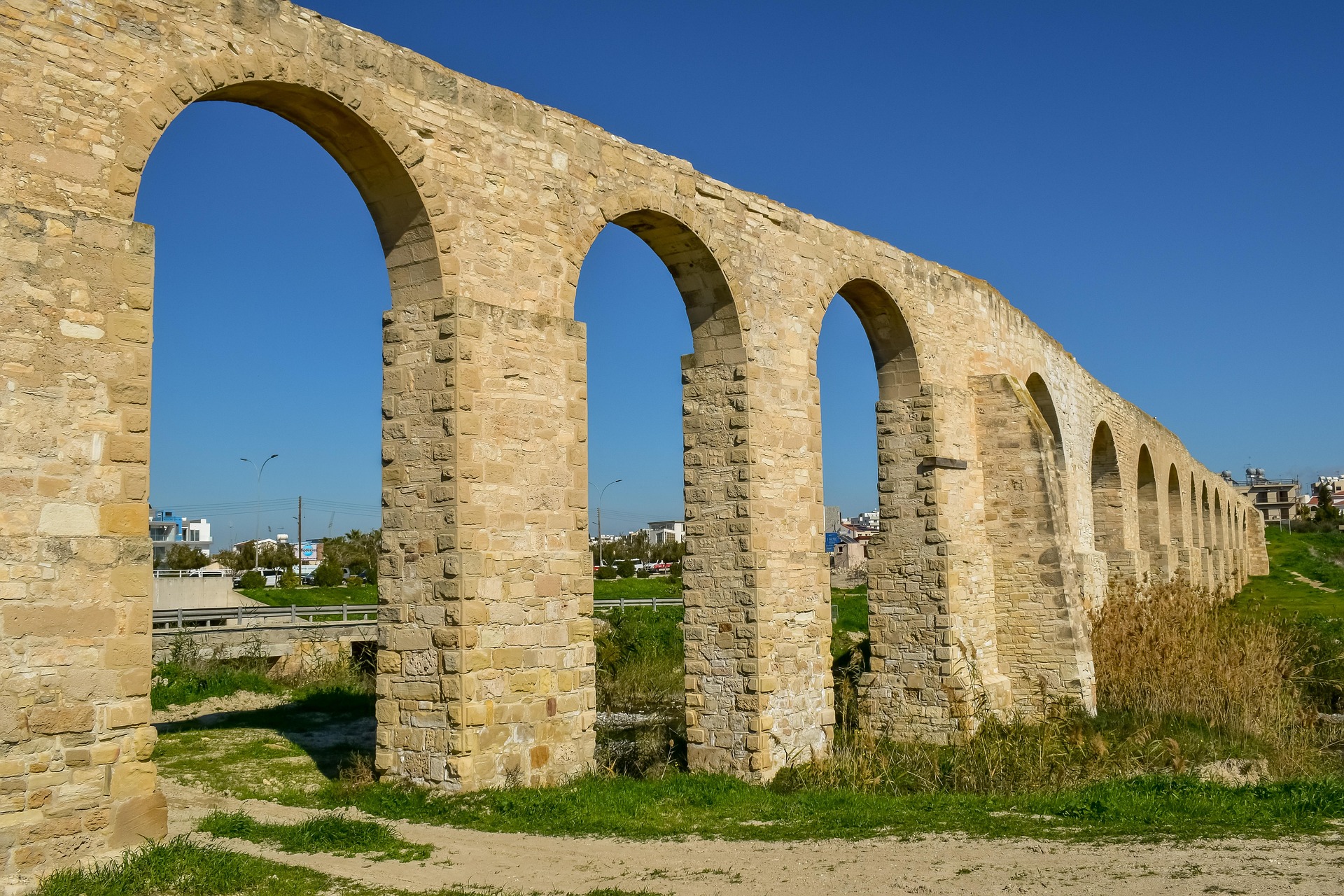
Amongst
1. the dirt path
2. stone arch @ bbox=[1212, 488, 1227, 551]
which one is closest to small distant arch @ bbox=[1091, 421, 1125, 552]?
the dirt path

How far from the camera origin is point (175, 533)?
3509 inches

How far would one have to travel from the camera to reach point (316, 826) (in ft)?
21.8

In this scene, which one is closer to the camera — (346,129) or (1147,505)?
(346,129)

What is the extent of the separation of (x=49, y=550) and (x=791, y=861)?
434cm

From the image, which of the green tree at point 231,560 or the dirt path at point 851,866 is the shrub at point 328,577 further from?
the dirt path at point 851,866

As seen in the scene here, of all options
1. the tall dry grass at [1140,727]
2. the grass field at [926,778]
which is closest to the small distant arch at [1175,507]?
the tall dry grass at [1140,727]

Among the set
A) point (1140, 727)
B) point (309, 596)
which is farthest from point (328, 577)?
point (1140, 727)

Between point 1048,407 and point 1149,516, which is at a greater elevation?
point 1048,407

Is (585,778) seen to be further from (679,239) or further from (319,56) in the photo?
(319,56)

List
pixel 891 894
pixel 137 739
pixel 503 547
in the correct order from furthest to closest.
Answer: pixel 503 547, pixel 137 739, pixel 891 894

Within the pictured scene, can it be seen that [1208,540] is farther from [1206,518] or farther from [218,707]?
[218,707]

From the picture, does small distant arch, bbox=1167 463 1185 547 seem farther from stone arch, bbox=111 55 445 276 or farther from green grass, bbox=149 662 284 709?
stone arch, bbox=111 55 445 276

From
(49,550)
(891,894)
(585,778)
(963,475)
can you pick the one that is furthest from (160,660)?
(891,894)

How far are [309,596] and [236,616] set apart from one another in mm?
10051
